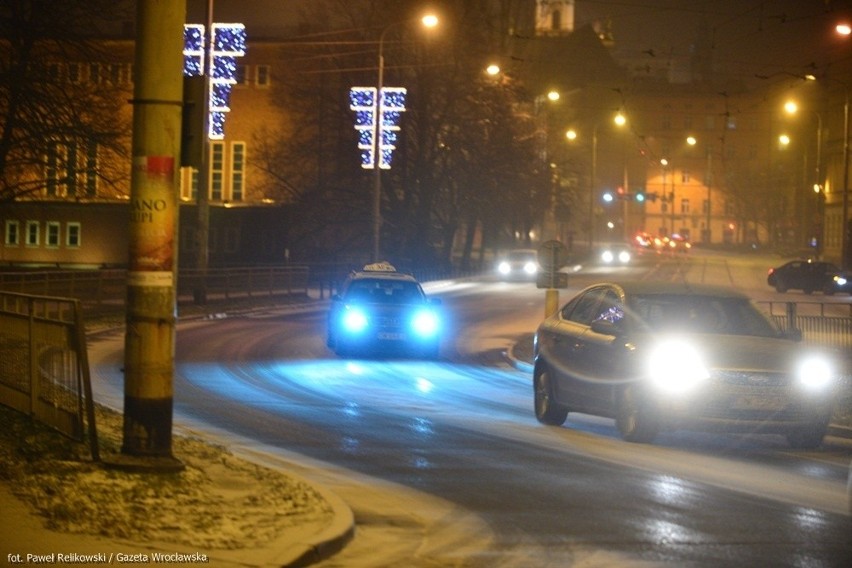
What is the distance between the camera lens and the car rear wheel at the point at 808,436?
558 inches

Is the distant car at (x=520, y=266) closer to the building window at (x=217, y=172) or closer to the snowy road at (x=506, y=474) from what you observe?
the building window at (x=217, y=172)

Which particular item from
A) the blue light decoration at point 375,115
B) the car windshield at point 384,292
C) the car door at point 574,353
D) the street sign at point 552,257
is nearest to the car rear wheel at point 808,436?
the car door at point 574,353

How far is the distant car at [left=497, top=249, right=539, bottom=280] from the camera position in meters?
75.7

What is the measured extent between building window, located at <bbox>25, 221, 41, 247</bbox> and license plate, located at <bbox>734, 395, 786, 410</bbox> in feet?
232

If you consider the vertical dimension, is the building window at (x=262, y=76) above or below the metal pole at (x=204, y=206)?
above

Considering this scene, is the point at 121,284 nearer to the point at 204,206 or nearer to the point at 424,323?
the point at 204,206

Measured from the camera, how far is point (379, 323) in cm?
2708

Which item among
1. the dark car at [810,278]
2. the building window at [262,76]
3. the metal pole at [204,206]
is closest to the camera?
the metal pole at [204,206]

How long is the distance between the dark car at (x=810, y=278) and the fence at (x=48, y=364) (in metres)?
55.9

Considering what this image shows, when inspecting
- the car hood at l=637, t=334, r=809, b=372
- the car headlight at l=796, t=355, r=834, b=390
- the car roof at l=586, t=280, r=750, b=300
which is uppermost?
the car roof at l=586, t=280, r=750, b=300

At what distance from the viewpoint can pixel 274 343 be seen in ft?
100

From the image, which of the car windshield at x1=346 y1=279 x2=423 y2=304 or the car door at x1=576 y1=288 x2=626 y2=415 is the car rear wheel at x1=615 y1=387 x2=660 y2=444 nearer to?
the car door at x1=576 y1=288 x2=626 y2=415

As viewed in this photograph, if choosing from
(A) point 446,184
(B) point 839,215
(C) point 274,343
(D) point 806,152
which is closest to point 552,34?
(D) point 806,152

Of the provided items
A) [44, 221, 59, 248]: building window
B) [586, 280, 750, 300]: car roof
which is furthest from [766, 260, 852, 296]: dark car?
[586, 280, 750, 300]: car roof
